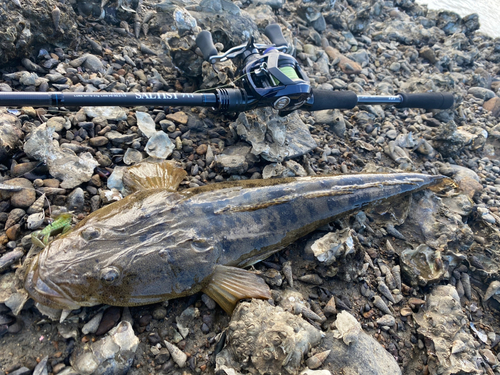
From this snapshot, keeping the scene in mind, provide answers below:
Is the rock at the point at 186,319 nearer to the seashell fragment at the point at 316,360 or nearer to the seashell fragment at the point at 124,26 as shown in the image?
the seashell fragment at the point at 316,360

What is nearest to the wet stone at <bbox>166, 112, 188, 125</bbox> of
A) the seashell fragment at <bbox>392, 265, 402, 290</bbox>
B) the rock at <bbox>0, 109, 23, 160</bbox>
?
the rock at <bbox>0, 109, 23, 160</bbox>

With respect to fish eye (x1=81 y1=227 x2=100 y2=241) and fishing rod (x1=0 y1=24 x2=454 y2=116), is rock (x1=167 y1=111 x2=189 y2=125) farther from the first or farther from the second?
fish eye (x1=81 y1=227 x2=100 y2=241)

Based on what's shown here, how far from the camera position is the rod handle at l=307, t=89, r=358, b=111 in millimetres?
4656

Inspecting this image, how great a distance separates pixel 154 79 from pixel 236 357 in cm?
405

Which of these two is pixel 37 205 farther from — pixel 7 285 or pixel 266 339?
pixel 266 339

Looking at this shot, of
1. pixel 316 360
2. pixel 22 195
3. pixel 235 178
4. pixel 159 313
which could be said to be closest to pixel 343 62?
pixel 235 178

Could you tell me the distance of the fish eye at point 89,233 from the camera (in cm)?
299

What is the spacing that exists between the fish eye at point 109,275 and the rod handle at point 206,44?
282 cm

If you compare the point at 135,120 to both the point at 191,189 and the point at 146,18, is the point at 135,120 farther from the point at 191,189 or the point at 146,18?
the point at 146,18

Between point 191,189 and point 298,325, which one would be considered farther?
point 191,189

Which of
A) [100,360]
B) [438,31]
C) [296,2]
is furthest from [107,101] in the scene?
[438,31]

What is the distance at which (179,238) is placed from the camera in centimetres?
331

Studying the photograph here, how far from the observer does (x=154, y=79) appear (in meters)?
5.01

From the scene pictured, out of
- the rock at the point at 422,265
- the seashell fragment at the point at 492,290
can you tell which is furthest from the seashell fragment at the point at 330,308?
the seashell fragment at the point at 492,290
